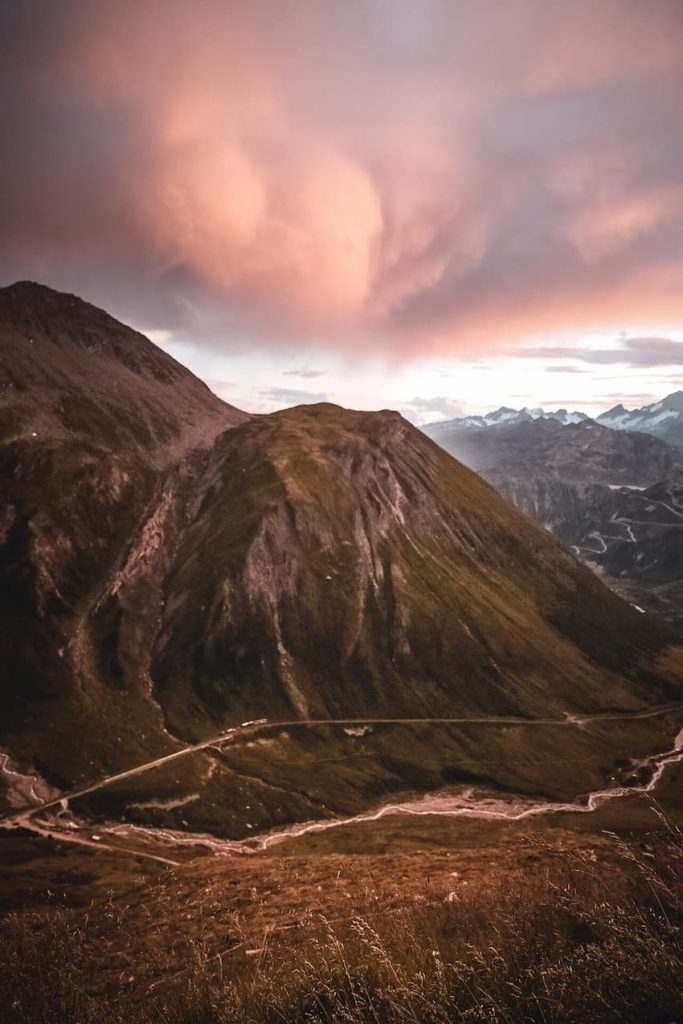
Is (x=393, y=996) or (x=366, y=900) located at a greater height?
(x=393, y=996)

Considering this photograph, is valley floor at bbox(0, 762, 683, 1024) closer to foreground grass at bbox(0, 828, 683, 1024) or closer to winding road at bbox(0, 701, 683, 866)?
foreground grass at bbox(0, 828, 683, 1024)

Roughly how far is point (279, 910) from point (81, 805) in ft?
491

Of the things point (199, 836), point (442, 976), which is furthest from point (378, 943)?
point (199, 836)

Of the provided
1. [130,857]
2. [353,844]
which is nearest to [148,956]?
[130,857]

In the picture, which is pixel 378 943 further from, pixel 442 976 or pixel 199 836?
pixel 199 836

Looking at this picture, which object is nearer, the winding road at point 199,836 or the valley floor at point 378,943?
the valley floor at point 378,943

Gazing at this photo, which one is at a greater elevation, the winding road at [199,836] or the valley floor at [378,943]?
the valley floor at [378,943]

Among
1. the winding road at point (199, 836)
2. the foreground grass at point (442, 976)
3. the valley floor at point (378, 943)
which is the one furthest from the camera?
the winding road at point (199, 836)

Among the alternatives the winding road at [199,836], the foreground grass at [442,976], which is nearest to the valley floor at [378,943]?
the foreground grass at [442,976]

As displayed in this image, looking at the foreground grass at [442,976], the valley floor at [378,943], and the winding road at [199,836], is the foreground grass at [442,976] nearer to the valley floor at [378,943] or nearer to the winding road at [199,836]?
the valley floor at [378,943]

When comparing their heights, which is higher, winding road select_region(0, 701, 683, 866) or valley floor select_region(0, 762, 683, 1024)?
valley floor select_region(0, 762, 683, 1024)

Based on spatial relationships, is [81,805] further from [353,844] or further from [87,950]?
[87,950]

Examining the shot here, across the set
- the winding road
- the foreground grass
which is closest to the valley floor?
the foreground grass

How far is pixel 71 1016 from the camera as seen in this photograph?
1664 centimetres
